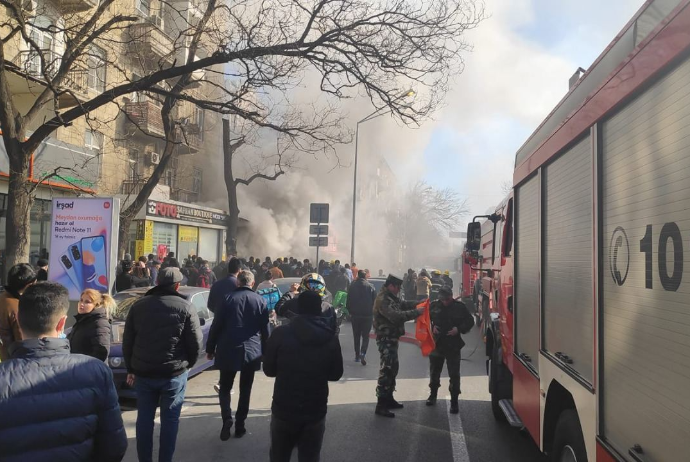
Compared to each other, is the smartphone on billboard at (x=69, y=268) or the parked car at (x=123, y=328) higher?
the smartphone on billboard at (x=69, y=268)

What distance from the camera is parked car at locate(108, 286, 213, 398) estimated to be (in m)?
6.42

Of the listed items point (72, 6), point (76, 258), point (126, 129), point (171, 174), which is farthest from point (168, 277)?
point (171, 174)

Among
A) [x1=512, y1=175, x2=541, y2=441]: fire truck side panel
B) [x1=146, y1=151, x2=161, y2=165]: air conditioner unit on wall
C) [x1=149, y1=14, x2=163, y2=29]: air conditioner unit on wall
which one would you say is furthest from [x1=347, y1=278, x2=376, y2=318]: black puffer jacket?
[x1=146, y1=151, x2=161, y2=165]: air conditioner unit on wall

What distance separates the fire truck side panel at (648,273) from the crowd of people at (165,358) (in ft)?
5.59

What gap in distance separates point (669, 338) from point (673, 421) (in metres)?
0.29

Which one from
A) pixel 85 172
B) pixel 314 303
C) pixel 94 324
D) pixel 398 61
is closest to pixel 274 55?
pixel 398 61

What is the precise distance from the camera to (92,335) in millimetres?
4223

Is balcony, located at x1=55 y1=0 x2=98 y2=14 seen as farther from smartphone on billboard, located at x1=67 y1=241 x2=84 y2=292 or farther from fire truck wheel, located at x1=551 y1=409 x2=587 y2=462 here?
fire truck wheel, located at x1=551 y1=409 x2=587 y2=462

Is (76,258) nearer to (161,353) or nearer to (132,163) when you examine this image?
(161,353)

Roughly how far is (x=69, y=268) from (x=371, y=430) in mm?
5735

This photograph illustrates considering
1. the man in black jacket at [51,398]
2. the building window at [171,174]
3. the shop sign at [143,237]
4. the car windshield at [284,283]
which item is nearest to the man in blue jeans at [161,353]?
the man in black jacket at [51,398]

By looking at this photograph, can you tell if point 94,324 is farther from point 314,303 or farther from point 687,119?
point 687,119

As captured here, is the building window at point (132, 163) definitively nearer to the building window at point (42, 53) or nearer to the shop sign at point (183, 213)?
the shop sign at point (183, 213)

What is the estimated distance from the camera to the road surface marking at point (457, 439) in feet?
15.9
